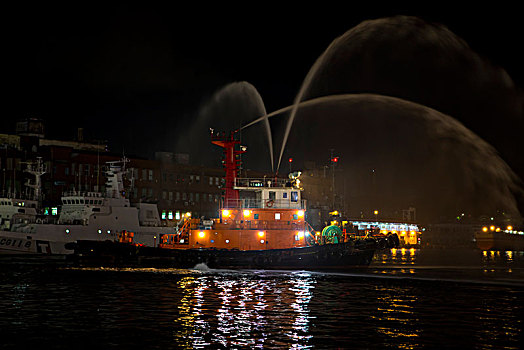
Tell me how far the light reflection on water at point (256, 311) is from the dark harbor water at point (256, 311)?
0.14ft

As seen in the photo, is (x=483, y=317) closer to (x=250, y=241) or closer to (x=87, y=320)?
(x=87, y=320)

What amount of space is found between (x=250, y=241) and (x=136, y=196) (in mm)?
53842

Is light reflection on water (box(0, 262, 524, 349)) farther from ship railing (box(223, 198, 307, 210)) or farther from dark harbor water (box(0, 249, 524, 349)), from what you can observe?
ship railing (box(223, 198, 307, 210))

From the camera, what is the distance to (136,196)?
9856cm

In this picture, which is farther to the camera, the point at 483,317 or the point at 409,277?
the point at 409,277

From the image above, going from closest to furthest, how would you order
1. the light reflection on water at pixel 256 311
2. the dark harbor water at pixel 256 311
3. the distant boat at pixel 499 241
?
the dark harbor water at pixel 256 311 → the light reflection on water at pixel 256 311 → the distant boat at pixel 499 241

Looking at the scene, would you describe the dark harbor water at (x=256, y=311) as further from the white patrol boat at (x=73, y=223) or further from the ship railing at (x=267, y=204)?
the white patrol boat at (x=73, y=223)

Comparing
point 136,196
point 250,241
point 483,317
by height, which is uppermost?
point 136,196

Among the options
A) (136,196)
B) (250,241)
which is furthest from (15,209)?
(250,241)

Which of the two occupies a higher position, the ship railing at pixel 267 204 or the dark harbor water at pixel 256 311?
the ship railing at pixel 267 204

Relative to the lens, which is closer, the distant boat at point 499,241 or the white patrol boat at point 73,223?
the white patrol boat at point 73,223

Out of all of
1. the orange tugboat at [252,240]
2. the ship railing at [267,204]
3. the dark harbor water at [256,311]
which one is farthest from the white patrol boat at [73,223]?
the dark harbor water at [256,311]

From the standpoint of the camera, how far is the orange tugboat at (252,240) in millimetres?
47094

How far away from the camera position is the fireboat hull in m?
46.9
